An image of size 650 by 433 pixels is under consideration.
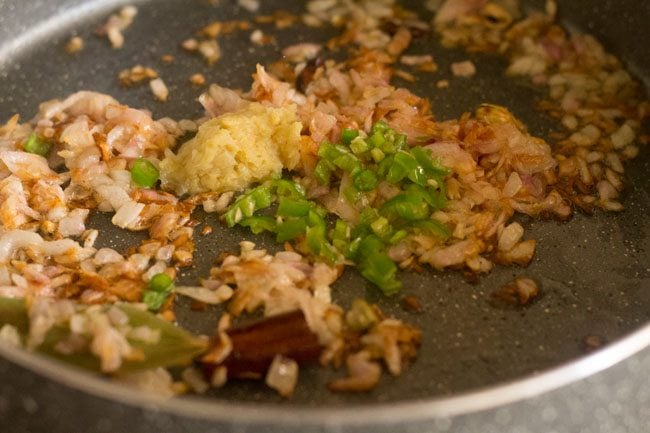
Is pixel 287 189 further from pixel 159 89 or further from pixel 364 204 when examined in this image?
pixel 159 89

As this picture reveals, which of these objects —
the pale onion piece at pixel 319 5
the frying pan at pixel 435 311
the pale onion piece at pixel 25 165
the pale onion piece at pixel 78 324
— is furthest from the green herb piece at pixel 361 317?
the pale onion piece at pixel 319 5

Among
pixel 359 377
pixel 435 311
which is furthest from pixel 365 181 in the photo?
pixel 359 377

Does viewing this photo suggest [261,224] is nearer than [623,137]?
Yes

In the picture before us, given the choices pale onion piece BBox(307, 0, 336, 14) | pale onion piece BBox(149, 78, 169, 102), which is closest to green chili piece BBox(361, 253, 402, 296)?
pale onion piece BBox(149, 78, 169, 102)

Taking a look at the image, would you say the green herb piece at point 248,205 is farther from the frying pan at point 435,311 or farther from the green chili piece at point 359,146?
the green chili piece at point 359,146

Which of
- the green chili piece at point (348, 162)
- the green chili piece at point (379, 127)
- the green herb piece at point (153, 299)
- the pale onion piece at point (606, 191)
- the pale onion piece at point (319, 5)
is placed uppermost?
the green chili piece at point (379, 127)

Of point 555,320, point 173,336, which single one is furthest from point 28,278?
point 555,320

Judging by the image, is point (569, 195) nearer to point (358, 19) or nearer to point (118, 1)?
point (358, 19)
